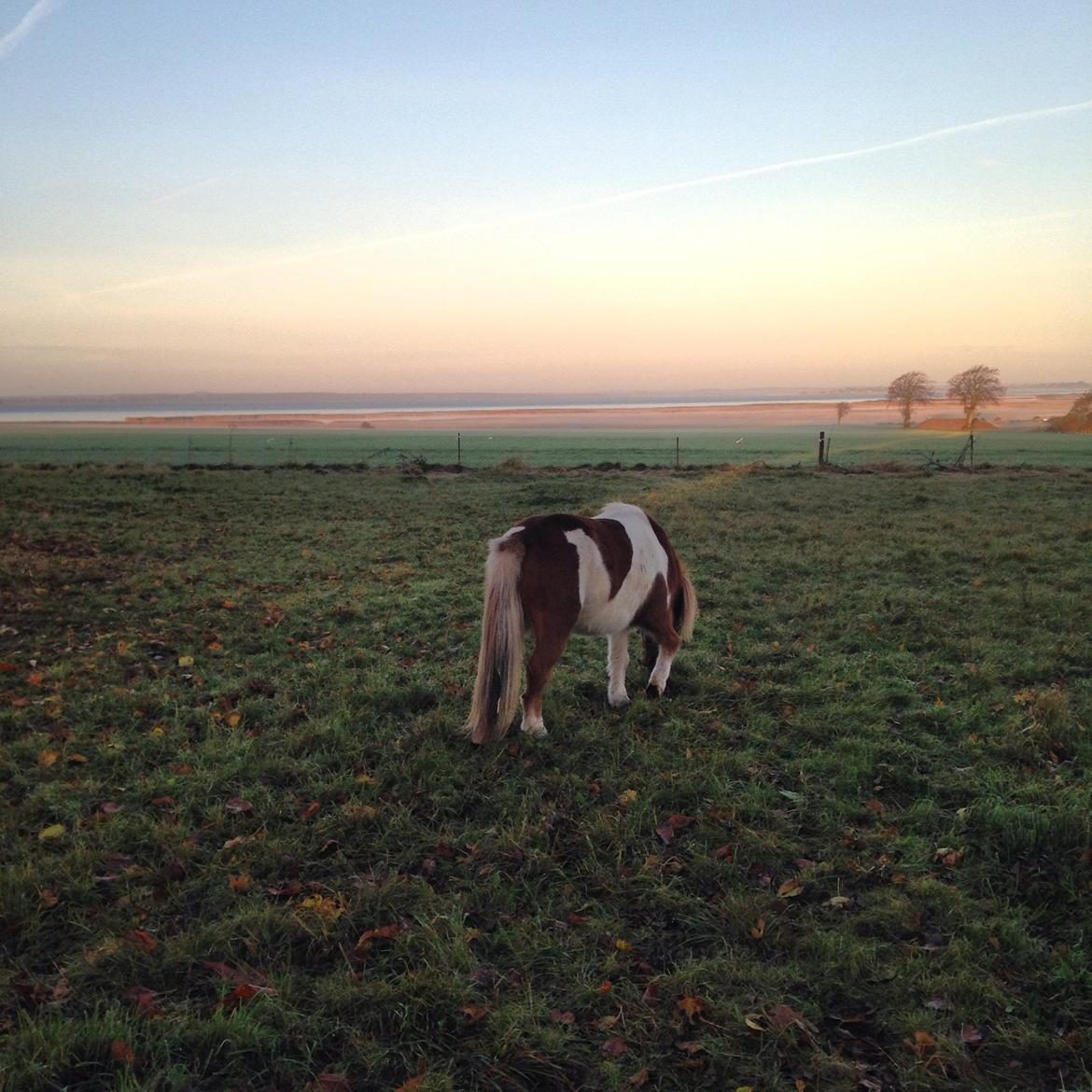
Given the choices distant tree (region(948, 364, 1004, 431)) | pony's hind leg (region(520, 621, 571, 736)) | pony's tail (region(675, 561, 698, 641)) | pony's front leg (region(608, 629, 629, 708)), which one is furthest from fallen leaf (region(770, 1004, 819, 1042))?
distant tree (region(948, 364, 1004, 431))

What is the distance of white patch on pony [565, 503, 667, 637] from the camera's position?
5.40m

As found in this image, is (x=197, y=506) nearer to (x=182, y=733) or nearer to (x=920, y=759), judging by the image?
(x=182, y=733)

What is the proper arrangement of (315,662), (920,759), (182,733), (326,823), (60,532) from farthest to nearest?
(60,532)
(315,662)
(182,733)
(920,759)
(326,823)

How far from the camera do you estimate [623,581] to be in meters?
5.69

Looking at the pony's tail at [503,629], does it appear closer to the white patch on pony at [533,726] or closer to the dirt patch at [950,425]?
the white patch on pony at [533,726]

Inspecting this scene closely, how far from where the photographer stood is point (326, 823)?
14.6 ft

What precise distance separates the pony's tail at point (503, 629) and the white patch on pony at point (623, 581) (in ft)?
1.72

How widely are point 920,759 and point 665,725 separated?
1.90 m

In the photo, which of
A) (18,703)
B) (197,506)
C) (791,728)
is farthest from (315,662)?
(197,506)

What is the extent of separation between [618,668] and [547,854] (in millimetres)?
2348

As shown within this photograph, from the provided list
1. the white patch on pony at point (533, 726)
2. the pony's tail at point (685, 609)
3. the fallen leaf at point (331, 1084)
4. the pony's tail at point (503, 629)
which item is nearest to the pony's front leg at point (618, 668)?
the pony's tail at point (685, 609)

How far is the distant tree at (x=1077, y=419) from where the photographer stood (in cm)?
5669

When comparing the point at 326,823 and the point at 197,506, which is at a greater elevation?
the point at 197,506

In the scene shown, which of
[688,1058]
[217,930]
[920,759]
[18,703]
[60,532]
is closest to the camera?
[688,1058]
